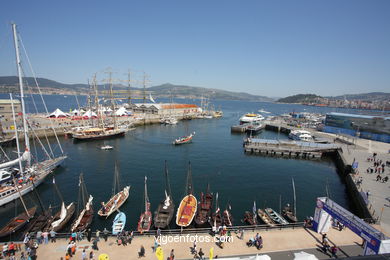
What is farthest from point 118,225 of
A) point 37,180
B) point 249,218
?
point 37,180

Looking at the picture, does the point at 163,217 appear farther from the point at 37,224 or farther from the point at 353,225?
the point at 353,225

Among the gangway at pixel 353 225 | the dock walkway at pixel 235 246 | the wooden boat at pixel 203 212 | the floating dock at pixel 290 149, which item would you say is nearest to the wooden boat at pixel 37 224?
the dock walkway at pixel 235 246

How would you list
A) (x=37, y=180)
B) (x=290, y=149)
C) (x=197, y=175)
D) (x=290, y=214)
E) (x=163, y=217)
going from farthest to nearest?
(x=290, y=149) → (x=197, y=175) → (x=37, y=180) → (x=290, y=214) → (x=163, y=217)

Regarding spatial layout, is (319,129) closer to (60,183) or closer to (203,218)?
(203,218)

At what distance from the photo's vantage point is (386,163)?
4350 centimetres

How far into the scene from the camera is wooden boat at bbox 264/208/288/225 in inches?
1041

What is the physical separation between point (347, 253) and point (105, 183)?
117 ft

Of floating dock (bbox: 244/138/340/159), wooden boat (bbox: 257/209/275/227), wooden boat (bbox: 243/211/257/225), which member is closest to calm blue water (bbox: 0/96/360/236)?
wooden boat (bbox: 243/211/257/225)

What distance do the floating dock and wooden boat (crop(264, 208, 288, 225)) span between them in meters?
32.7

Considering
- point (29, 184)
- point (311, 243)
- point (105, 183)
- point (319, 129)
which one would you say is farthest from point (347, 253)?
point (319, 129)

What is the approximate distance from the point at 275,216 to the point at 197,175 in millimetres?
18341

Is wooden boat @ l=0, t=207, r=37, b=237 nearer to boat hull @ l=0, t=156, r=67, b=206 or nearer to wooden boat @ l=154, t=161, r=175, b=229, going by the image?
boat hull @ l=0, t=156, r=67, b=206

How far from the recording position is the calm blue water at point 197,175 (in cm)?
3253

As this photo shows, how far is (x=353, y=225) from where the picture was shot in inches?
691
